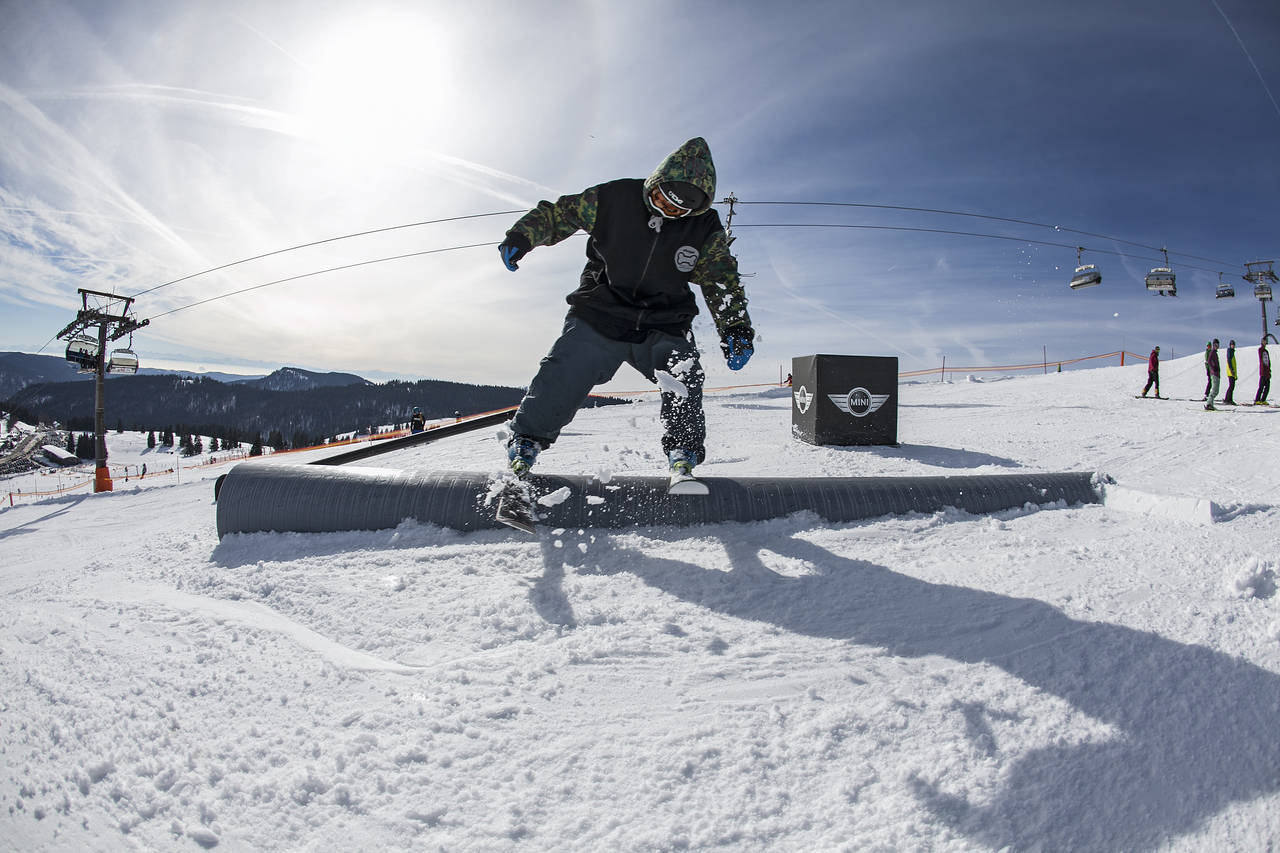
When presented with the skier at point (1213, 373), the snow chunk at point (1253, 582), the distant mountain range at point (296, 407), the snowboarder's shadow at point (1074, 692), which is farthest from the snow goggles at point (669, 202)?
the distant mountain range at point (296, 407)

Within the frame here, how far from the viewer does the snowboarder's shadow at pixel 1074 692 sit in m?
0.89

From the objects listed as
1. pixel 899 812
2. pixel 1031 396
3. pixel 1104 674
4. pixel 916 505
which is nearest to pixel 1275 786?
pixel 1104 674

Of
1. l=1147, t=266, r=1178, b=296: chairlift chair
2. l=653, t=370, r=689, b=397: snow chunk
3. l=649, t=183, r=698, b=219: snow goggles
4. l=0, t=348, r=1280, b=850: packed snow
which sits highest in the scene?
l=1147, t=266, r=1178, b=296: chairlift chair

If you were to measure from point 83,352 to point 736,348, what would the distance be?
32.8 meters

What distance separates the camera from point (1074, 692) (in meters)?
1.14

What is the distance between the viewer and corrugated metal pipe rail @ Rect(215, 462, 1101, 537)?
2219 mm

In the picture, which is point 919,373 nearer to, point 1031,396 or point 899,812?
point 1031,396

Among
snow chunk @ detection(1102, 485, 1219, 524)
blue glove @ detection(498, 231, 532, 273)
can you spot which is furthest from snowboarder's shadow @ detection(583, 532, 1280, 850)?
blue glove @ detection(498, 231, 532, 273)

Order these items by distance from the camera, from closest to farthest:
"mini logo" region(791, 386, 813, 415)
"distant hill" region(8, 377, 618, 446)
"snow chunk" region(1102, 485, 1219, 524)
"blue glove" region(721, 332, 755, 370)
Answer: "snow chunk" region(1102, 485, 1219, 524)
"blue glove" region(721, 332, 755, 370)
"mini logo" region(791, 386, 813, 415)
"distant hill" region(8, 377, 618, 446)

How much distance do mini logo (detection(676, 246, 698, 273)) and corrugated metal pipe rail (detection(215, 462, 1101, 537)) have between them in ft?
3.16

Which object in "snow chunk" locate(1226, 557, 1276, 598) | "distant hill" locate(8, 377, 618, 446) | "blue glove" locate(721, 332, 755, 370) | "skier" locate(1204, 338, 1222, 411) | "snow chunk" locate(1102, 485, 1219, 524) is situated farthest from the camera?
"distant hill" locate(8, 377, 618, 446)

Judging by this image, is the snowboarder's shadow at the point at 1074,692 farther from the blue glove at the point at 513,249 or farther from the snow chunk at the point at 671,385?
the blue glove at the point at 513,249

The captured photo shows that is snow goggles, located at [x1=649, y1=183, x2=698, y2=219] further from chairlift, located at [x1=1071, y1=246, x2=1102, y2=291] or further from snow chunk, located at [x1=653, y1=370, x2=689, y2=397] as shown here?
chairlift, located at [x1=1071, y1=246, x2=1102, y2=291]

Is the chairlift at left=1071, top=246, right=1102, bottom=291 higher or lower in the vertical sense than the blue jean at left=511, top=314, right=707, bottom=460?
higher
